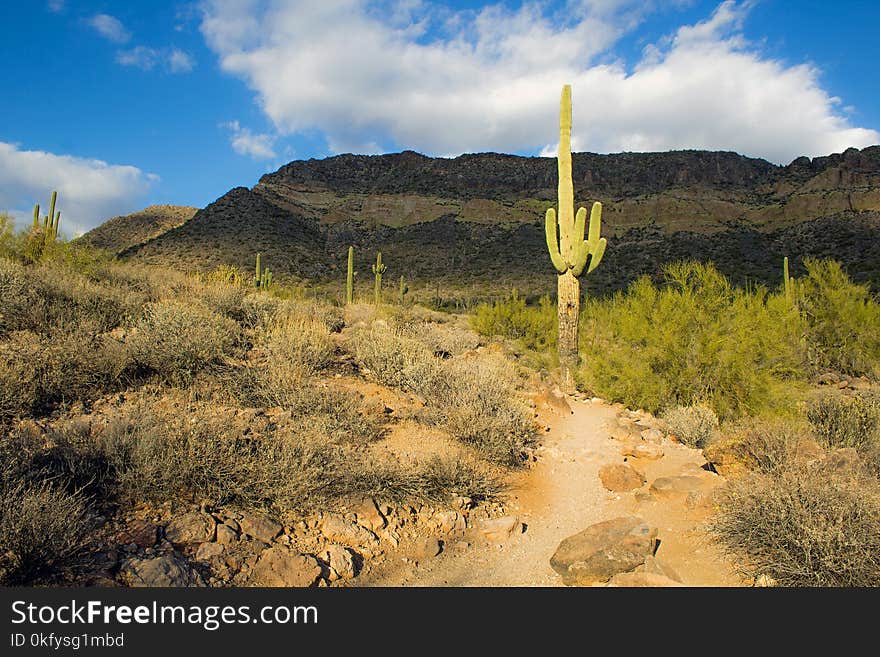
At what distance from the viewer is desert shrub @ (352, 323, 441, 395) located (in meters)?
7.84

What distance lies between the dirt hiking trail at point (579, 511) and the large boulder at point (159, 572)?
1173mm

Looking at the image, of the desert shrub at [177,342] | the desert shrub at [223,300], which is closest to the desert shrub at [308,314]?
the desert shrub at [223,300]

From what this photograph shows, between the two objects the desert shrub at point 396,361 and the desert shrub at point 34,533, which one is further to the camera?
the desert shrub at point 396,361

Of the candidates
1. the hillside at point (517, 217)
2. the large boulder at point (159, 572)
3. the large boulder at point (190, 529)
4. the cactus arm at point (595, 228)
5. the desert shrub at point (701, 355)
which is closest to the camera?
the large boulder at point (159, 572)

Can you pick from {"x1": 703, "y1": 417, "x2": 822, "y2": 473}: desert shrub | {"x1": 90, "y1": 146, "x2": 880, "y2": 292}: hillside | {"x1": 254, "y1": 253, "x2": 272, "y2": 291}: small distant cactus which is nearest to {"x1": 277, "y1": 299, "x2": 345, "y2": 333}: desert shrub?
{"x1": 254, "y1": 253, "x2": 272, "y2": 291}: small distant cactus

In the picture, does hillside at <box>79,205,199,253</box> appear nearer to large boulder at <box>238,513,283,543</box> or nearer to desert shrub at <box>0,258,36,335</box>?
desert shrub at <box>0,258,36,335</box>

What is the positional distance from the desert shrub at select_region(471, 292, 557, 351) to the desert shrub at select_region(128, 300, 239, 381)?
39.4 feet

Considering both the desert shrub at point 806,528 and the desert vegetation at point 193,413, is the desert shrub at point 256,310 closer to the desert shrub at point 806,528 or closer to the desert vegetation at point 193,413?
the desert vegetation at point 193,413

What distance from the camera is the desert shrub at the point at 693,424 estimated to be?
7.37 meters

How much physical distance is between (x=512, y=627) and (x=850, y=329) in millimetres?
A: 16507

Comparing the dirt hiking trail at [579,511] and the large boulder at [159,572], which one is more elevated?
the large boulder at [159,572]

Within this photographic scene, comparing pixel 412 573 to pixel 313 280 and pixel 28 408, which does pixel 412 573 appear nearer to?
pixel 28 408

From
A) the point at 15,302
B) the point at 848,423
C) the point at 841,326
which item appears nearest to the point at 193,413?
the point at 15,302

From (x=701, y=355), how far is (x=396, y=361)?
539 cm
